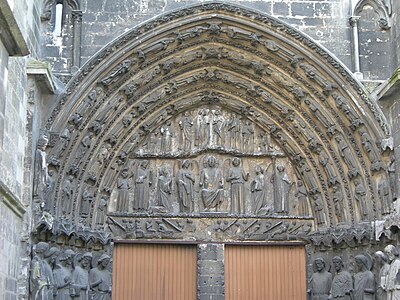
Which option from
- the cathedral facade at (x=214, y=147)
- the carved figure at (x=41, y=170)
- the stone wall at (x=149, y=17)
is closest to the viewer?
the carved figure at (x=41, y=170)

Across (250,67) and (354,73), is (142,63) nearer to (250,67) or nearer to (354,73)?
(250,67)

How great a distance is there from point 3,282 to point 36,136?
2.27 metres

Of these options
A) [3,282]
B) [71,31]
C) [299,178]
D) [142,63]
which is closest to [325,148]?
[299,178]

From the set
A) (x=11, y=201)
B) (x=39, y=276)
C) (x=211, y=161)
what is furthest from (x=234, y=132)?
(x=11, y=201)

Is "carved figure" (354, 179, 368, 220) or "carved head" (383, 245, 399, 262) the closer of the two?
"carved head" (383, 245, 399, 262)

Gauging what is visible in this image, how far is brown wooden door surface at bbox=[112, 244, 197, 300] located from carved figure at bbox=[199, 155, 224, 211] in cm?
77

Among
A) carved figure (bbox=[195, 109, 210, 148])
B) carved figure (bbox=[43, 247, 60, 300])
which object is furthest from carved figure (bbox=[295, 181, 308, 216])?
carved figure (bbox=[43, 247, 60, 300])

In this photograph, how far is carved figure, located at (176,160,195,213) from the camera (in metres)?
11.2

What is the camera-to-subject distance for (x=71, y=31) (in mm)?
10500

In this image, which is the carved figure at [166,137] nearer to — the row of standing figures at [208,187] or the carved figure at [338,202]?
the row of standing figures at [208,187]

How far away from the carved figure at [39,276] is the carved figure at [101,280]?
115cm

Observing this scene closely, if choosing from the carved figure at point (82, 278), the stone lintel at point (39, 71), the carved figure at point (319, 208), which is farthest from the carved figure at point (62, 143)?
the carved figure at point (319, 208)

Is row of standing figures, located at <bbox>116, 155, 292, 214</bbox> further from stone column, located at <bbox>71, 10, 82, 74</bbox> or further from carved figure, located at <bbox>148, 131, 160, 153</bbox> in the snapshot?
stone column, located at <bbox>71, 10, 82, 74</bbox>

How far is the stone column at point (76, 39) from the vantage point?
10.3 m
